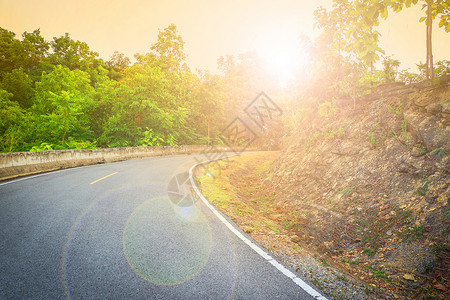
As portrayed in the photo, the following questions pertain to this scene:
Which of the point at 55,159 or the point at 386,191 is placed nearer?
the point at 386,191

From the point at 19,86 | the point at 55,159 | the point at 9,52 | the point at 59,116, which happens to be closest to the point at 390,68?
the point at 55,159

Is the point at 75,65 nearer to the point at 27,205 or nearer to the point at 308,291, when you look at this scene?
the point at 27,205

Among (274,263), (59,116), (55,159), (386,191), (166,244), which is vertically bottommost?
(274,263)

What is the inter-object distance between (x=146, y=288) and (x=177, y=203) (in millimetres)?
3902

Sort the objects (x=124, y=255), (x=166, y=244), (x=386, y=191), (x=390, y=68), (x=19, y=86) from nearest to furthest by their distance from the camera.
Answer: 1. (x=124, y=255)
2. (x=166, y=244)
3. (x=386, y=191)
4. (x=390, y=68)
5. (x=19, y=86)

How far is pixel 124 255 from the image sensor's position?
3527 millimetres

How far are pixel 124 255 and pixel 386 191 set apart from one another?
19.8 feet

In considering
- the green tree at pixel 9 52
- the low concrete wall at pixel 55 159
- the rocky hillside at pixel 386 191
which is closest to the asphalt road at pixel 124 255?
the rocky hillside at pixel 386 191

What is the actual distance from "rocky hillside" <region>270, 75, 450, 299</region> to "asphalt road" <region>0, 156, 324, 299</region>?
6.87 feet

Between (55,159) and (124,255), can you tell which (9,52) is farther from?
(124,255)

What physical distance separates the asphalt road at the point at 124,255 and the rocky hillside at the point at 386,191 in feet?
6.87

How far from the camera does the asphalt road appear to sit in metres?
A: 2.76

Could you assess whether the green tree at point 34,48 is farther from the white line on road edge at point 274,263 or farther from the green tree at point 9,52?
the white line on road edge at point 274,263

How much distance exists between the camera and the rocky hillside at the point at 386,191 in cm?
371
